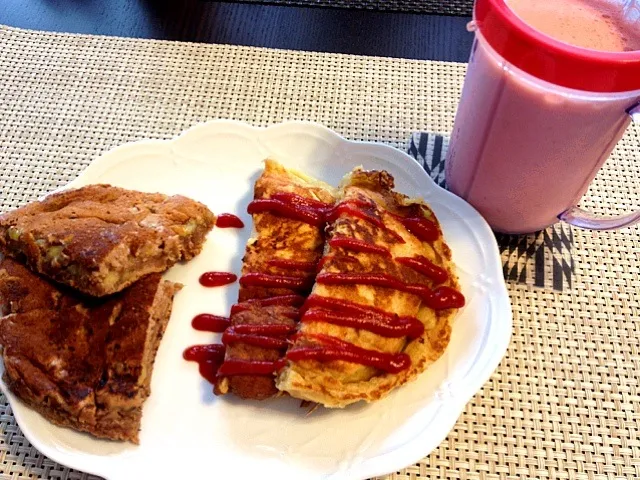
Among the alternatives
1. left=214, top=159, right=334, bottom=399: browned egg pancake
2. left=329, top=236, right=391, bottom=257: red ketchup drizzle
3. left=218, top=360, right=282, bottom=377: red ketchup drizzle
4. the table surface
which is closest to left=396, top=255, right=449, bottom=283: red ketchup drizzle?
left=329, top=236, right=391, bottom=257: red ketchup drizzle

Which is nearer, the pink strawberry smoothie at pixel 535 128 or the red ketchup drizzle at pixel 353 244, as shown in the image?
the pink strawberry smoothie at pixel 535 128

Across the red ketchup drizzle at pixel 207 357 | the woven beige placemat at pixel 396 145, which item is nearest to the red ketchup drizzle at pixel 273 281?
the red ketchup drizzle at pixel 207 357

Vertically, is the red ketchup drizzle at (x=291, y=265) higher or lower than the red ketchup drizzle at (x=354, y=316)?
lower

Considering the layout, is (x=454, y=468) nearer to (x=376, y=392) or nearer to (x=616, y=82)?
(x=376, y=392)

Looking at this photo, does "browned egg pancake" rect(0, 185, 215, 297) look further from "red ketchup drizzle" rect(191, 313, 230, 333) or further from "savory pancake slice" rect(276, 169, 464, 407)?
"savory pancake slice" rect(276, 169, 464, 407)

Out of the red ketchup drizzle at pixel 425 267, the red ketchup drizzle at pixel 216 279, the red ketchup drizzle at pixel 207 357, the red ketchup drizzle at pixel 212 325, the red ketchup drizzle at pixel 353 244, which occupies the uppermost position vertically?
the red ketchup drizzle at pixel 353 244

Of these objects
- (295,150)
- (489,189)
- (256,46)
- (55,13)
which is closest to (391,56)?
(256,46)

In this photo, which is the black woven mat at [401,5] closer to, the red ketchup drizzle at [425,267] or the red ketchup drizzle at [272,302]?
the red ketchup drizzle at [425,267]

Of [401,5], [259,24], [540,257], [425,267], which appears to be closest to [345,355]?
[425,267]
